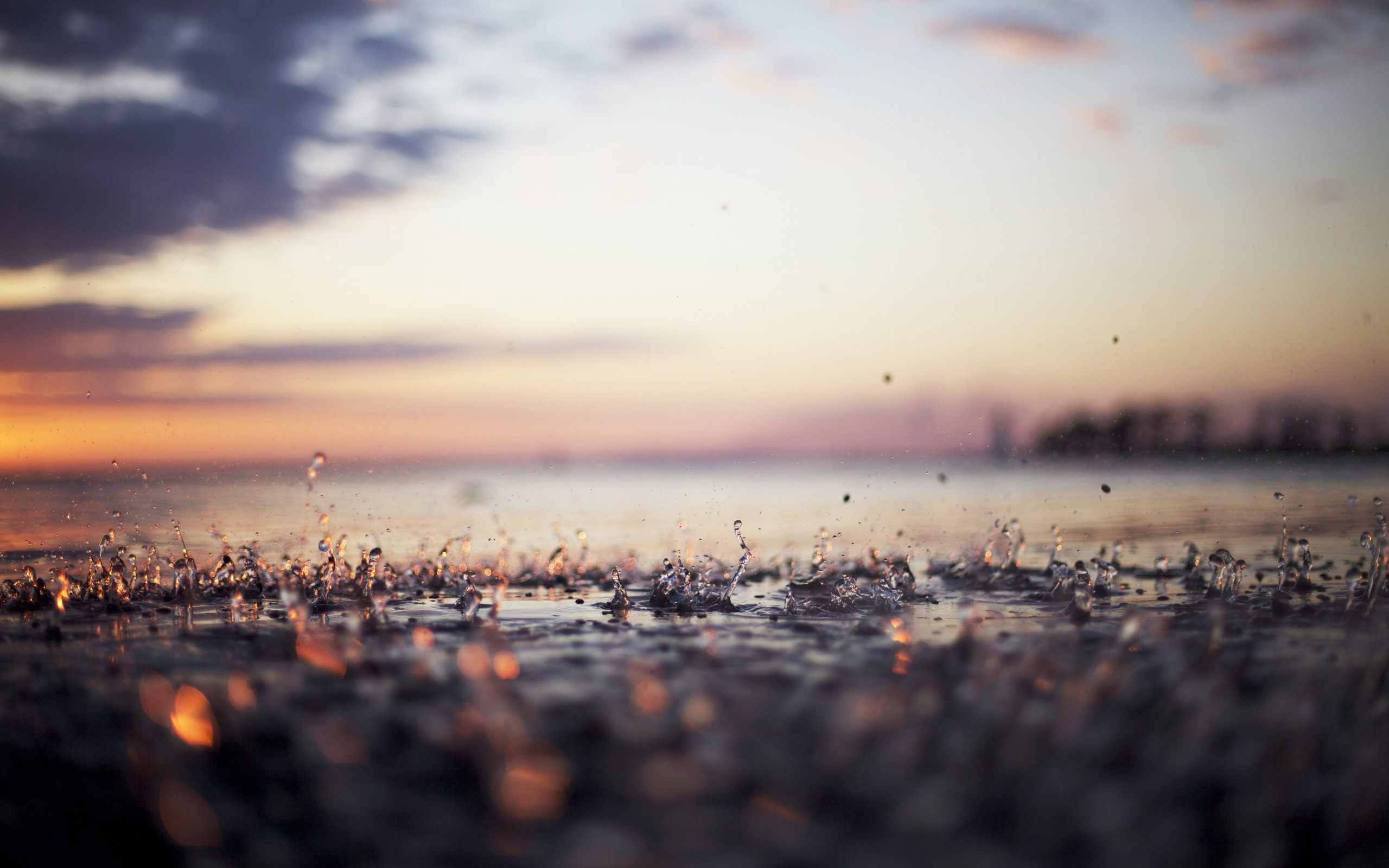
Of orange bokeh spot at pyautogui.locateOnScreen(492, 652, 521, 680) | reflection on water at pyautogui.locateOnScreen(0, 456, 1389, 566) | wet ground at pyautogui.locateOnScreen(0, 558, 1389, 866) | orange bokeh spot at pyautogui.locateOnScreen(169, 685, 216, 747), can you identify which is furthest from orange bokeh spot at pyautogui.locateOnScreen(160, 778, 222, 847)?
reflection on water at pyautogui.locateOnScreen(0, 456, 1389, 566)

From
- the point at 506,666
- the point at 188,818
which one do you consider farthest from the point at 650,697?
the point at 188,818

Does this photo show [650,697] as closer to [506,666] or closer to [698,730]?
[698,730]

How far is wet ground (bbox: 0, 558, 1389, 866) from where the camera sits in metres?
2.97

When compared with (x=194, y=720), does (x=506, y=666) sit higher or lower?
lower

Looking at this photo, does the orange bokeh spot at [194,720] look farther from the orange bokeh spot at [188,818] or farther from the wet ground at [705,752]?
the orange bokeh spot at [188,818]

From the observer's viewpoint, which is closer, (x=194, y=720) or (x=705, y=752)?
(x=705, y=752)

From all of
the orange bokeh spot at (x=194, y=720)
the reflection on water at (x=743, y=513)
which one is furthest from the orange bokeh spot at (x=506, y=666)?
the reflection on water at (x=743, y=513)

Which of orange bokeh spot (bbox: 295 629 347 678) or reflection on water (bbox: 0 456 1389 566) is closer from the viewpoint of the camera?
orange bokeh spot (bbox: 295 629 347 678)

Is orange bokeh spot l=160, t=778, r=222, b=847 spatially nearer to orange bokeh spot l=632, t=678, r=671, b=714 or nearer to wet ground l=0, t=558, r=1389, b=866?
wet ground l=0, t=558, r=1389, b=866

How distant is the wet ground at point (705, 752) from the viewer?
297 cm

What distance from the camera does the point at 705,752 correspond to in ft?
11.8

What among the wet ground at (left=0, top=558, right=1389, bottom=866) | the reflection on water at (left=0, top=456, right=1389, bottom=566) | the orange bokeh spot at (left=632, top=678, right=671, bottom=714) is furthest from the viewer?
the reflection on water at (left=0, top=456, right=1389, bottom=566)

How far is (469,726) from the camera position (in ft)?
12.6

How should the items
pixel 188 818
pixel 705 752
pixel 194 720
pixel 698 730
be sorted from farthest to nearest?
1. pixel 194 720
2. pixel 698 730
3. pixel 705 752
4. pixel 188 818
